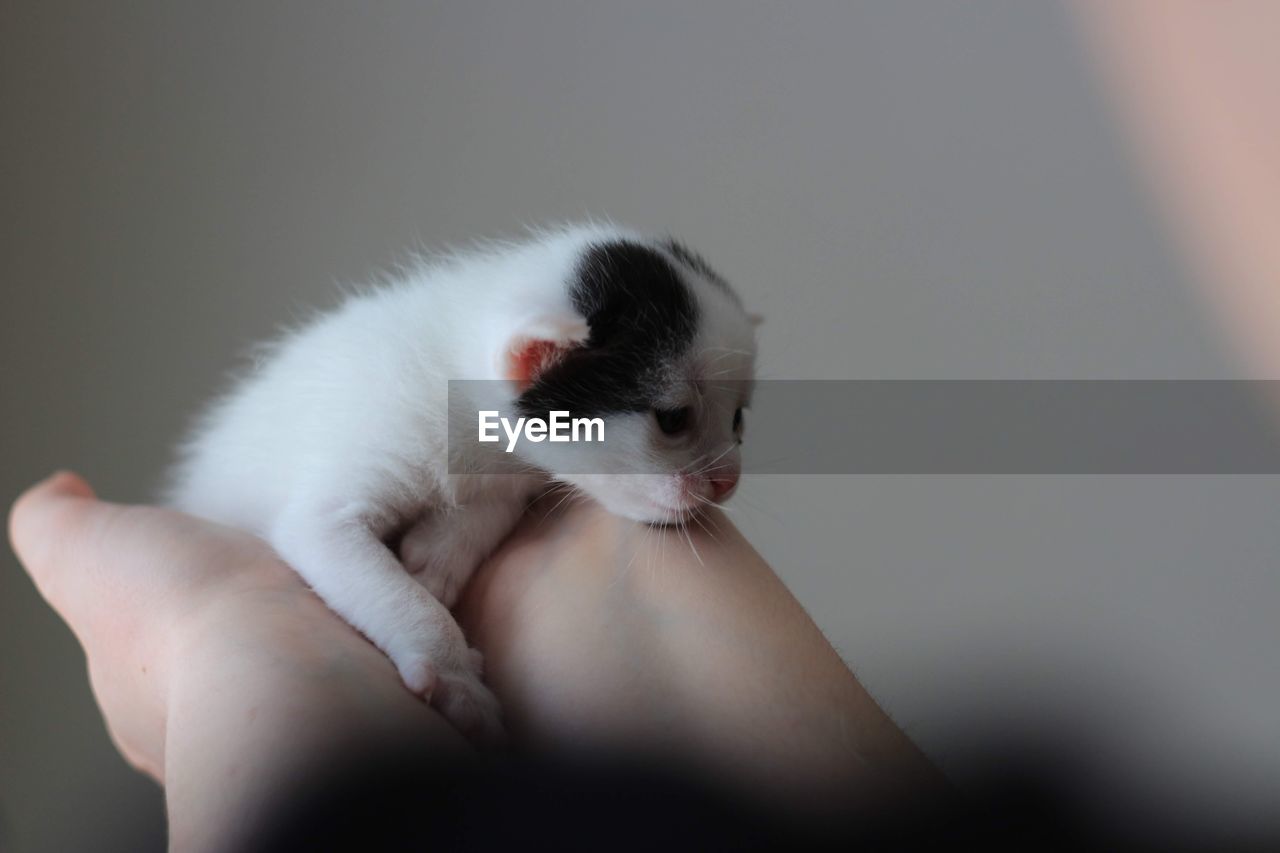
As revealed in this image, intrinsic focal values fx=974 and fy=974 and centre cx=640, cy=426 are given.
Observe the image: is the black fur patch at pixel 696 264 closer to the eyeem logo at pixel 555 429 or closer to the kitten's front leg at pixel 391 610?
the eyeem logo at pixel 555 429

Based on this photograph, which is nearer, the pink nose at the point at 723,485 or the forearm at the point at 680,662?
the forearm at the point at 680,662

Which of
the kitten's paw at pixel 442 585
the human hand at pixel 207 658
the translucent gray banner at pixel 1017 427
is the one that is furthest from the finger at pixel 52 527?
the translucent gray banner at pixel 1017 427

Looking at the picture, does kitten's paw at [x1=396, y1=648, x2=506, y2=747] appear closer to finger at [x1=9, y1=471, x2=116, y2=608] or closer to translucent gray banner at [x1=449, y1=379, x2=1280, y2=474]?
finger at [x1=9, y1=471, x2=116, y2=608]

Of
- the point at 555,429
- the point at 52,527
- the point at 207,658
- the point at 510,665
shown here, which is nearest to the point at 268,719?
the point at 207,658

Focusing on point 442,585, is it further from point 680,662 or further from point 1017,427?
point 1017,427

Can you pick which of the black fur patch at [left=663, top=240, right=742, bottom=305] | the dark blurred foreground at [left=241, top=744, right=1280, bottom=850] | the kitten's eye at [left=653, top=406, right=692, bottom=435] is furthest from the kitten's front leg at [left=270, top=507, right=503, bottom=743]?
the black fur patch at [left=663, top=240, right=742, bottom=305]

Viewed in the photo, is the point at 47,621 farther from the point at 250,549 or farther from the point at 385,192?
the point at 250,549

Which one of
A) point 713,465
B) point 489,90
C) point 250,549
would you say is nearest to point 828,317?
point 489,90
